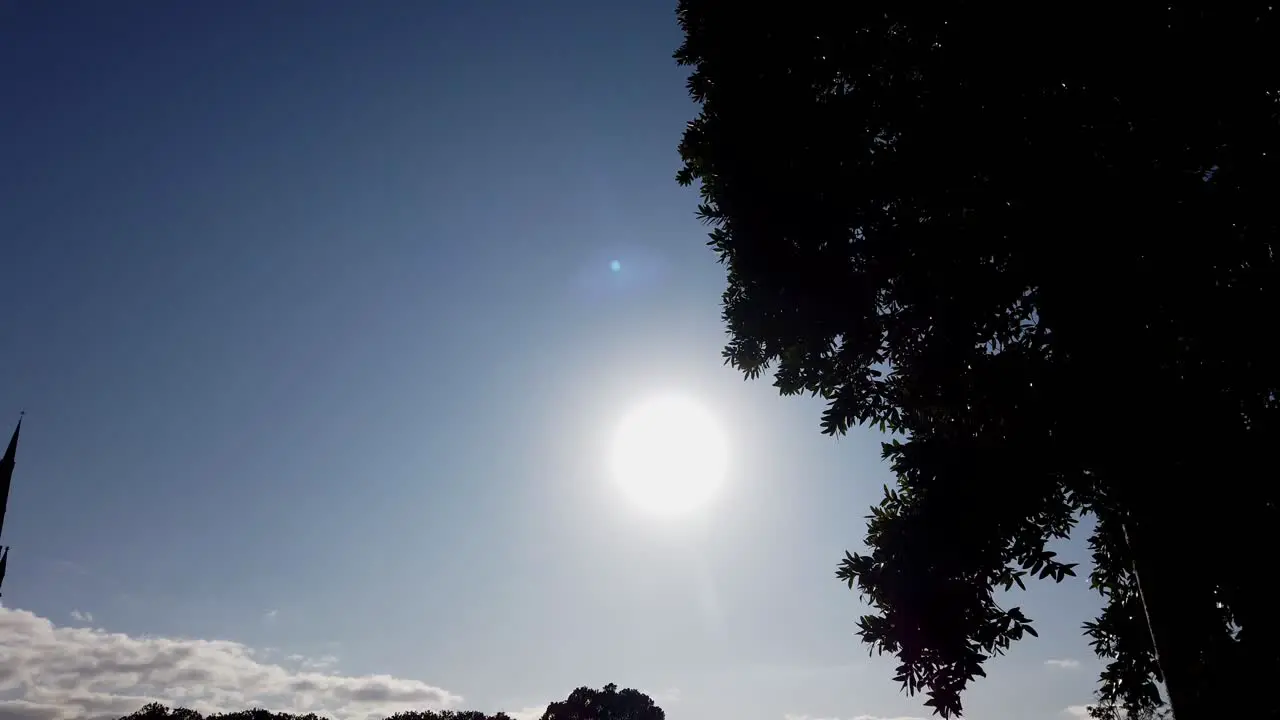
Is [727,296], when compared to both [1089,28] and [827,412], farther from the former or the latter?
[1089,28]

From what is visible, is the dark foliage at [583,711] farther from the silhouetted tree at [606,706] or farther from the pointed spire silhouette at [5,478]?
the pointed spire silhouette at [5,478]

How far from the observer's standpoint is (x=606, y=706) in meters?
58.6

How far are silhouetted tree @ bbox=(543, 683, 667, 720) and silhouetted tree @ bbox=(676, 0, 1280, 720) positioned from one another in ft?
174

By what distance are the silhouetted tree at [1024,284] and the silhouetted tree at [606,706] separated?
5312 cm

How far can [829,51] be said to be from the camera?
10.8 meters

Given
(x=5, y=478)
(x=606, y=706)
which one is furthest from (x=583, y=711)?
(x=5, y=478)

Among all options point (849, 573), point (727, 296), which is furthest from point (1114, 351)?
point (727, 296)

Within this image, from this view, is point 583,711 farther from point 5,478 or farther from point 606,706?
point 5,478

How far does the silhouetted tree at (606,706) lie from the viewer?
5572 centimetres

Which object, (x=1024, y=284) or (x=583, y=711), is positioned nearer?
(x=1024, y=284)

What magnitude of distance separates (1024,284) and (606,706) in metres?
60.0

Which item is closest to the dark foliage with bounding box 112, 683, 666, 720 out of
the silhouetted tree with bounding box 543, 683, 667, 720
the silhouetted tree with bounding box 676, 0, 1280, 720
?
the silhouetted tree with bounding box 543, 683, 667, 720

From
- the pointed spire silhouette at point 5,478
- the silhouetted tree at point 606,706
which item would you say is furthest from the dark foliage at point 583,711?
the pointed spire silhouette at point 5,478

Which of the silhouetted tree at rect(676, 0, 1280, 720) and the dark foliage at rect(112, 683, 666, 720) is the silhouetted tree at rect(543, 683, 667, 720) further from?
the silhouetted tree at rect(676, 0, 1280, 720)
